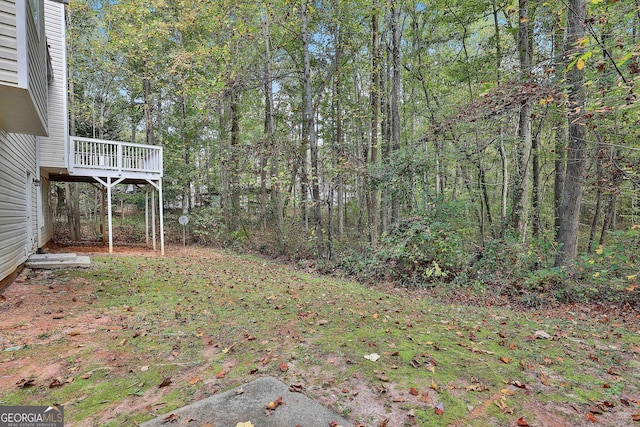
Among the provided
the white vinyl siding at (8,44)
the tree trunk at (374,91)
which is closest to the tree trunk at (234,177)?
the tree trunk at (374,91)

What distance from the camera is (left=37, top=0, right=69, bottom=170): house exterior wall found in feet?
33.6

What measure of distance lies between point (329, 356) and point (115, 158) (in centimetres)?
1179

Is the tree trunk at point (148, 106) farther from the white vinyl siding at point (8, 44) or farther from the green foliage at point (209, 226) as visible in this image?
the white vinyl siding at point (8, 44)

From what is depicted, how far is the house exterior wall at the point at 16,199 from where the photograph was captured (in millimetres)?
6164

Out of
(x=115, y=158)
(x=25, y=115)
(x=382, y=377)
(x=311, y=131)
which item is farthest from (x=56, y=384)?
(x=115, y=158)

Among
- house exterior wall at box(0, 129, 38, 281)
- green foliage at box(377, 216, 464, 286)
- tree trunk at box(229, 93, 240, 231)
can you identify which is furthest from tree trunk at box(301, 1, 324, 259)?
house exterior wall at box(0, 129, 38, 281)

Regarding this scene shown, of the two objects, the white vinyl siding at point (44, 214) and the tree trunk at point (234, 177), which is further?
the tree trunk at point (234, 177)

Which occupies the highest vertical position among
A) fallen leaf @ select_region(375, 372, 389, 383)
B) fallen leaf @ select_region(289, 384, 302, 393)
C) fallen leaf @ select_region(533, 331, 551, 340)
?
fallen leaf @ select_region(289, 384, 302, 393)

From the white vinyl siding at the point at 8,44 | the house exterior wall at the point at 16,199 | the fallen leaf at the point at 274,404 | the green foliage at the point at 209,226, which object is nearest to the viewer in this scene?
the fallen leaf at the point at 274,404

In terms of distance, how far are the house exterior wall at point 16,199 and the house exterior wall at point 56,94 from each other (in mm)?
674

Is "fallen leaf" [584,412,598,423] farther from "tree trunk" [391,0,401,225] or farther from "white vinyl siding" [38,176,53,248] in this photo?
"white vinyl siding" [38,176,53,248]

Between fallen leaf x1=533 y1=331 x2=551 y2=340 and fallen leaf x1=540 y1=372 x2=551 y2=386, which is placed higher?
fallen leaf x1=540 y1=372 x2=551 y2=386

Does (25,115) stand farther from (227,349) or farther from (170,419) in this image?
(170,419)

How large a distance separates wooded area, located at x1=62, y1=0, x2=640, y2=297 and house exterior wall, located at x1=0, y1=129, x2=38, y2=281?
4.27 metres
